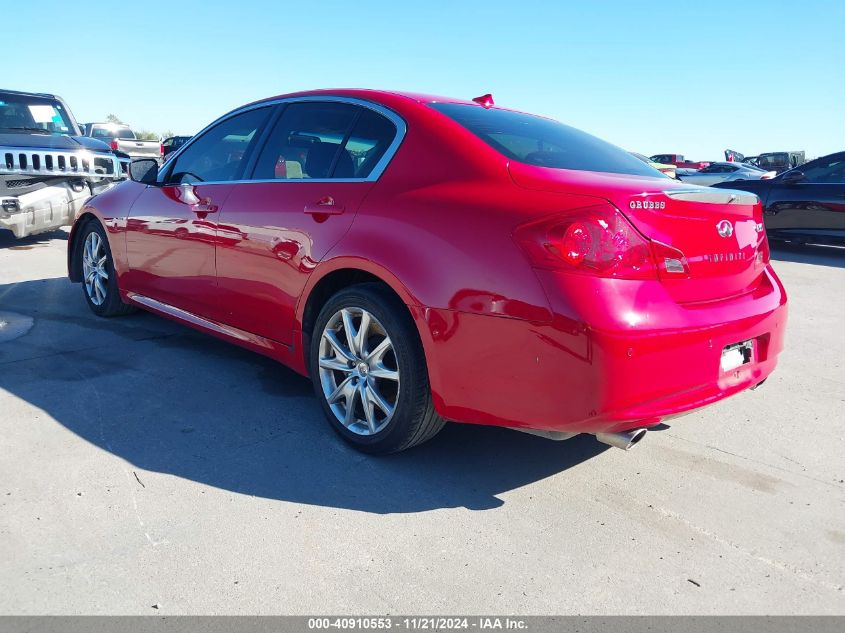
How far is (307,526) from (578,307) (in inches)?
50.6

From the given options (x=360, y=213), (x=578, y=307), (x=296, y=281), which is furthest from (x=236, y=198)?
(x=578, y=307)

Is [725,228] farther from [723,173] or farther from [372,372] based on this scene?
[723,173]

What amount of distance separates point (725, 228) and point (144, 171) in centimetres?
384

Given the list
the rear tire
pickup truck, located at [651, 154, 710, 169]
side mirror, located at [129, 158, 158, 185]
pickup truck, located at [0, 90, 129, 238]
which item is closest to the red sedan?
side mirror, located at [129, 158, 158, 185]

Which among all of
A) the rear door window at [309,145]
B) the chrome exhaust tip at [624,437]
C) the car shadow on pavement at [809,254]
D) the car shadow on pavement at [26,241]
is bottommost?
the car shadow on pavement at [809,254]

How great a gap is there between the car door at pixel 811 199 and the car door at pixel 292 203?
8735 mm

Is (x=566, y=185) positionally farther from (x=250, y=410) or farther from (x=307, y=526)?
(x=250, y=410)

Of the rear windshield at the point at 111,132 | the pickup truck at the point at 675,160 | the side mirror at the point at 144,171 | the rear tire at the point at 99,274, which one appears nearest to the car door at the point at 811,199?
the side mirror at the point at 144,171

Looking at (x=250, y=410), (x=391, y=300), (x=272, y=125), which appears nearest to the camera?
(x=391, y=300)

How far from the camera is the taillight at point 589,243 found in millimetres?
2562

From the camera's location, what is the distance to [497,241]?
2.68 metres

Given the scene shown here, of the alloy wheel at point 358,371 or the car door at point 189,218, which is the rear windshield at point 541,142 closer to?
the alloy wheel at point 358,371

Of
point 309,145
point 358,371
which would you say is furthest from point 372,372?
point 309,145

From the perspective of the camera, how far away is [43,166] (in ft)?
27.2
